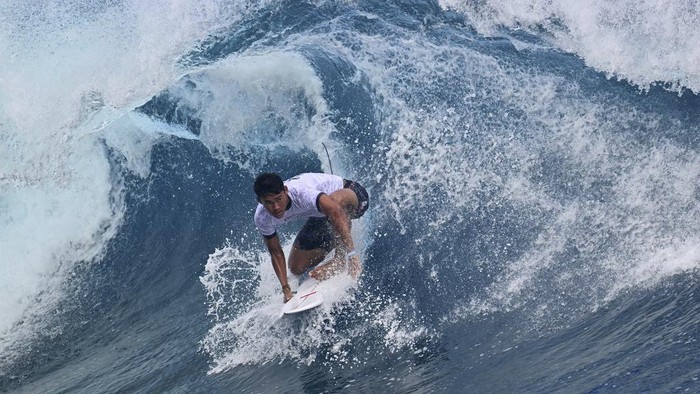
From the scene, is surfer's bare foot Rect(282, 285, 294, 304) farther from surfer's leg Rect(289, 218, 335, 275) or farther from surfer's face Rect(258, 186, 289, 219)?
surfer's face Rect(258, 186, 289, 219)

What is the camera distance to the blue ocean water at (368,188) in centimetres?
611

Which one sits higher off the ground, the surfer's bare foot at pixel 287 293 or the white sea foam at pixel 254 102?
the white sea foam at pixel 254 102

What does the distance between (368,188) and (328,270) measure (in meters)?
1.60

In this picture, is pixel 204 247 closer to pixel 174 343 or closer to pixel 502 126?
pixel 174 343

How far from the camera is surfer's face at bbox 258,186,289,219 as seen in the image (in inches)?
230

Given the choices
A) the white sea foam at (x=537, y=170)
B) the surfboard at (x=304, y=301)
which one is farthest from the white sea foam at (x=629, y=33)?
the surfboard at (x=304, y=301)

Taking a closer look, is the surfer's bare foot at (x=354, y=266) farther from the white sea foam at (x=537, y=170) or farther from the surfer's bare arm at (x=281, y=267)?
the white sea foam at (x=537, y=170)

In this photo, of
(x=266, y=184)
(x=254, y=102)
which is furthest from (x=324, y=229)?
(x=254, y=102)

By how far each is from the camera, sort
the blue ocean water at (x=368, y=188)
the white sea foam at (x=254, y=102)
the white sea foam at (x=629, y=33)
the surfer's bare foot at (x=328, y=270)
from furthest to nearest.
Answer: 1. the white sea foam at (x=254, y=102)
2. the white sea foam at (x=629, y=33)
3. the surfer's bare foot at (x=328, y=270)
4. the blue ocean water at (x=368, y=188)

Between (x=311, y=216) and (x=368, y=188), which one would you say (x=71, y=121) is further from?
(x=311, y=216)

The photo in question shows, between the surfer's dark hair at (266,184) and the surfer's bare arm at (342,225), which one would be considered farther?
the surfer's bare arm at (342,225)

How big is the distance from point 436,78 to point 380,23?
116cm

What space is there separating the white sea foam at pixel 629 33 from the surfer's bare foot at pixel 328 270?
11.8 feet

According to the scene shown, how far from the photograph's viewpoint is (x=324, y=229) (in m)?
6.91
